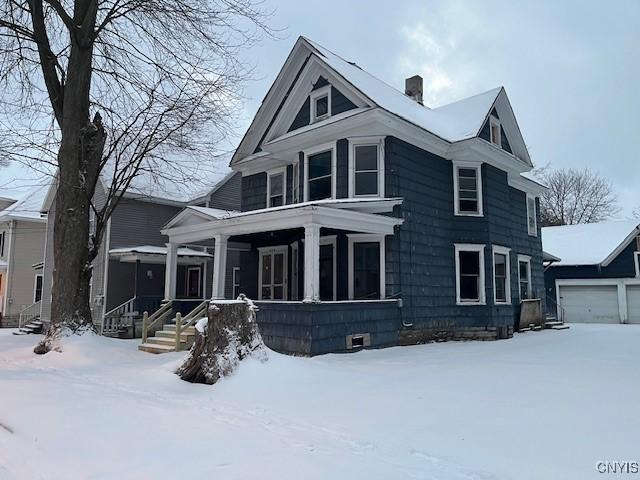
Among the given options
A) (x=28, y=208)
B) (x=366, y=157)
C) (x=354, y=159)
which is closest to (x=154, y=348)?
(x=354, y=159)

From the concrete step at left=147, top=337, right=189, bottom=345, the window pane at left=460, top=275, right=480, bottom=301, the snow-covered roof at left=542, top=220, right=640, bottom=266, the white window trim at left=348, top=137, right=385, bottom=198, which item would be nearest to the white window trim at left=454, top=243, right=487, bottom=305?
the window pane at left=460, top=275, right=480, bottom=301

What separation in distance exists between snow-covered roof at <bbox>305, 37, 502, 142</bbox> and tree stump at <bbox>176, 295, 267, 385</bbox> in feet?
23.4

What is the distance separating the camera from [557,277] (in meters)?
25.2

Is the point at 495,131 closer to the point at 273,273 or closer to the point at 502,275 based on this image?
the point at 502,275

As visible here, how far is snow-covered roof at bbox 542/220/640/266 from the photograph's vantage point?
2381 cm

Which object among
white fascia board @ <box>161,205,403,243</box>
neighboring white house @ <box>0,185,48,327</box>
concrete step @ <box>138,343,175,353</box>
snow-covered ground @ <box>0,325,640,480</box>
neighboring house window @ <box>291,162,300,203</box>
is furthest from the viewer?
neighboring white house @ <box>0,185,48,327</box>

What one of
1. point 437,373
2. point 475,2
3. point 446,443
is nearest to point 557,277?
point 475,2

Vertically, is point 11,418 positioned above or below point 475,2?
below

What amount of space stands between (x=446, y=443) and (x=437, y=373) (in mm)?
3697

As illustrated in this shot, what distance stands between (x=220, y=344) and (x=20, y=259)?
23.7m

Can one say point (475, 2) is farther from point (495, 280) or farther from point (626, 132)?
point (626, 132)

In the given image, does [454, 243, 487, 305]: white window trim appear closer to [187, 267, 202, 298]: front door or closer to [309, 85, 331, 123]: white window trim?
[309, 85, 331, 123]: white window trim

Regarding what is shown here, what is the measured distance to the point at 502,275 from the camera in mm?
15891

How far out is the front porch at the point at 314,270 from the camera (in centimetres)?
1041
